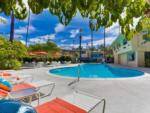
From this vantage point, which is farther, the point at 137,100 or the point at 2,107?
the point at 137,100

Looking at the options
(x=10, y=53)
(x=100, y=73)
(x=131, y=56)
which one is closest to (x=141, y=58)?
(x=131, y=56)

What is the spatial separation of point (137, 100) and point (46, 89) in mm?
4164

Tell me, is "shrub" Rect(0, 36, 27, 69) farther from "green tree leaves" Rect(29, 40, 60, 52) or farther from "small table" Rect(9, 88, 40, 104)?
"green tree leaves" Rect(29, 40, 60, 52)

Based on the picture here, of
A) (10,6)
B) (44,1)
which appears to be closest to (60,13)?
(44,1)

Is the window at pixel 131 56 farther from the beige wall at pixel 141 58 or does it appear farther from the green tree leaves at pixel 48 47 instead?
the green tree leaves at pixel 48 47

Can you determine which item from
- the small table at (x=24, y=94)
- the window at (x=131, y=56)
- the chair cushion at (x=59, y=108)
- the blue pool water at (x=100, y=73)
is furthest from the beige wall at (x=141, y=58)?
the chair cushion at (x=59, y=108)

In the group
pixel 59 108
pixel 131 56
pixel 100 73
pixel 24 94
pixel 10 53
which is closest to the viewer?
pixel 59 108

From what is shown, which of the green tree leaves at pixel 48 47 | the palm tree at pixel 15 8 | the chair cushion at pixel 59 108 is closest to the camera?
the palm tree at pixel 15 8

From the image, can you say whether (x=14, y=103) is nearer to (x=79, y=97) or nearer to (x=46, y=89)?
(x=79, y=97)

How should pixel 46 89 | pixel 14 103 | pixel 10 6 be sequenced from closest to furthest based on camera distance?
pixel 14 103, pixel 10 6, pixel 46 89

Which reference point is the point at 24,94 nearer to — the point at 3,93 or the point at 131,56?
the point at 3,93

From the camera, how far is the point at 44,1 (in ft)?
8.44

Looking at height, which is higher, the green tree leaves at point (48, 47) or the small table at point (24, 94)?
the green tree leaves at point (48, 47)

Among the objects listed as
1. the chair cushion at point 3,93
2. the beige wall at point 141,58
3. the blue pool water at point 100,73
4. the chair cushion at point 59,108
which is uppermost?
the beige wall at point 141,58
